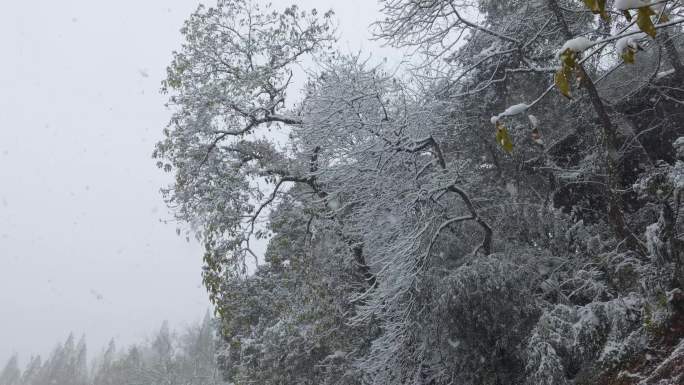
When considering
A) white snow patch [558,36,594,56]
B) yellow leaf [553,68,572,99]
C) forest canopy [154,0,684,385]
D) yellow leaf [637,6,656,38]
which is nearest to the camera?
yellow leaf [637,6,656,38]

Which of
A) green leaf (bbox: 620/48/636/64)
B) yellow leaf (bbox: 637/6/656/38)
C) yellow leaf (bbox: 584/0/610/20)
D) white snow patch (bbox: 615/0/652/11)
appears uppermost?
yellow leaf (bbox: 584/0/610/20)

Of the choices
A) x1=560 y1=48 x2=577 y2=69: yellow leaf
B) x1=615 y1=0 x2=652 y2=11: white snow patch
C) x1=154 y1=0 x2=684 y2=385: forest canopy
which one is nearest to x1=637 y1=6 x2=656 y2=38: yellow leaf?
x1=615 y1=0 x2=652 y2=11: white snow patch

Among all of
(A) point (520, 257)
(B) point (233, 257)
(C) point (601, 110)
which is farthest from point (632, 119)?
(B) point (233, 257)

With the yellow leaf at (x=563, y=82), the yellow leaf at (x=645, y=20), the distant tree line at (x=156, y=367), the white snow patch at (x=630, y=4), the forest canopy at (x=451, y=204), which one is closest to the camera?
the yellow leaf at (x=645, y=20)

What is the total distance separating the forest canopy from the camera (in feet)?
21.5

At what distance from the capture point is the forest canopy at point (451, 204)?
21.5 feet

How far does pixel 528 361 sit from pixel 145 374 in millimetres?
53369

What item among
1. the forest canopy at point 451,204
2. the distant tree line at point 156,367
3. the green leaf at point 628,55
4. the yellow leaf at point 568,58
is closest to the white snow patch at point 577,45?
the yellow leaf at point 568,58

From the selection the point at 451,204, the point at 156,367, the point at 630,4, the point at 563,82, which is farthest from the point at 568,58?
the point at 156,367

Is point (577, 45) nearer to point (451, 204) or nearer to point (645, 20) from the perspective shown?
point (645, 20)

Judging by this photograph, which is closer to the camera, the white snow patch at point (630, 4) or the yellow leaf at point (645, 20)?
the yellow leaf at point (645, 20)

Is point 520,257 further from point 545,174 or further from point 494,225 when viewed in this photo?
point 545,174

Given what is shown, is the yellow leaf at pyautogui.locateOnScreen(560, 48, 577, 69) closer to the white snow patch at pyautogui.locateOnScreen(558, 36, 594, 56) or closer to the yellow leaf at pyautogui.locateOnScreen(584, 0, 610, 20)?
the white snow patch at pyautogui.locateOnScreen(558, 36, 594, 56)

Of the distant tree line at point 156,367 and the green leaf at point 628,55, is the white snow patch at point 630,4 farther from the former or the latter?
the distant tree line at point 156,367
